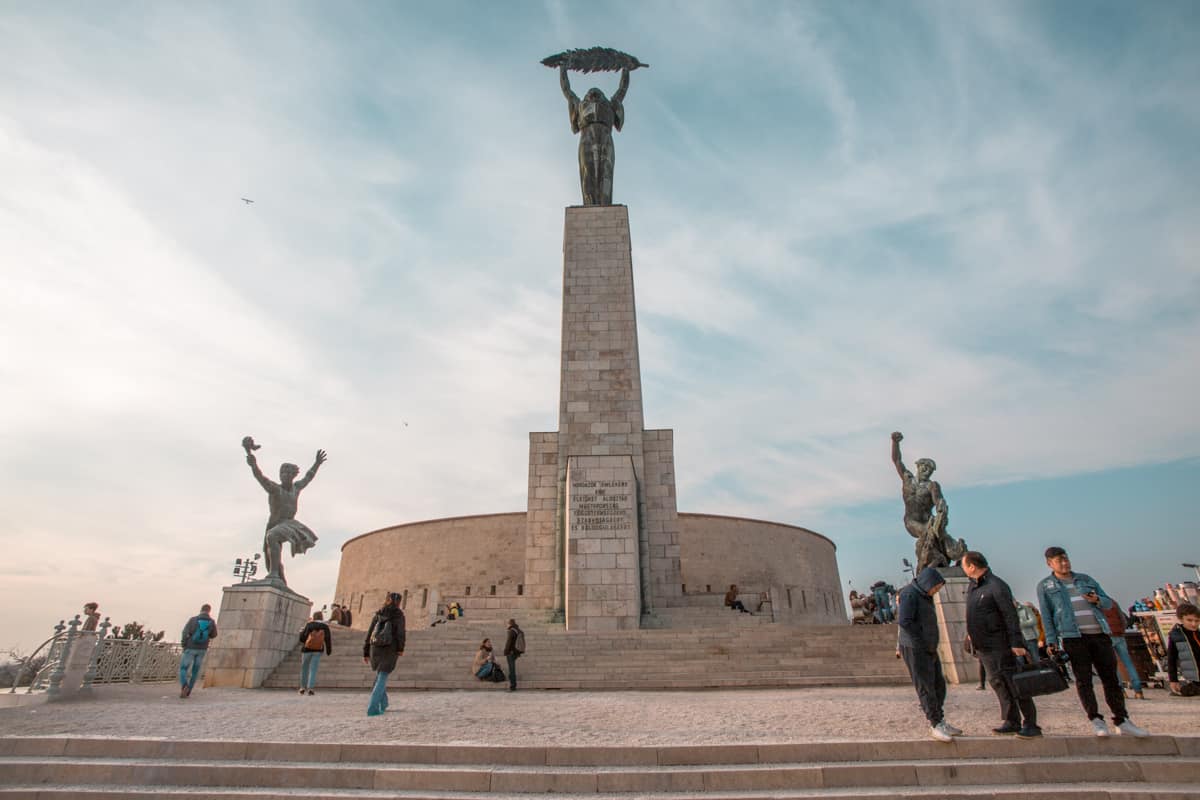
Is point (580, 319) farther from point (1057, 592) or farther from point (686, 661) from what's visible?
point (1057, 592)

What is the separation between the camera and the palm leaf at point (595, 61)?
860 inches

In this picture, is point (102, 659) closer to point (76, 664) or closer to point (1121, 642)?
point (76, 664)

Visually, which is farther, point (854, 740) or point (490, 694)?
point (490, 694)

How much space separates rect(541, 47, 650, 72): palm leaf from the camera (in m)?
21.8

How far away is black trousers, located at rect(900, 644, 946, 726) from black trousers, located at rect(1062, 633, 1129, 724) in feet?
2.94

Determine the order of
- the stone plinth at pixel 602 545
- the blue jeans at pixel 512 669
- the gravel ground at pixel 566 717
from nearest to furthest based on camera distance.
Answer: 1. the gravel ground at pixel 566 717
2. the blue jeans at pixel 512 669
3. the stone plinth at pixel 602 545

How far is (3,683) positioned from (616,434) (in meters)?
13.2

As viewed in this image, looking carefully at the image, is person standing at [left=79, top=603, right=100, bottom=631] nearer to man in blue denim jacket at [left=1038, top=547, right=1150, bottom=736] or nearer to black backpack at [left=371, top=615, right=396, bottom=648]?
black backpack at [left=371, top=615, right=396, bottom=648]

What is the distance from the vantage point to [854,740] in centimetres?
482

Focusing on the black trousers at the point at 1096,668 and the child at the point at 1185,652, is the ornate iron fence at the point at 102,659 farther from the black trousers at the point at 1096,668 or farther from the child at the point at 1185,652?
the child at the point at 1185,652

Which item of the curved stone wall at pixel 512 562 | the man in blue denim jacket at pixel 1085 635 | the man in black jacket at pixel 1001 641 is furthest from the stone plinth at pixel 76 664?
the curved stone wall at pixel 512 562

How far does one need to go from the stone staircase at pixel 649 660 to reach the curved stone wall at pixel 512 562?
12984 mm

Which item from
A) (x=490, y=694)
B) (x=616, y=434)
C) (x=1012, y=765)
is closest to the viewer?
(x=1012, y=765)

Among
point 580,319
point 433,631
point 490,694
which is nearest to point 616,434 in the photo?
point 580,319
